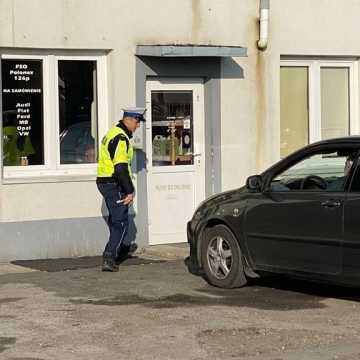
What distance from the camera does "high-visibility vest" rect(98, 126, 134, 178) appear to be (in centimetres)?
1045

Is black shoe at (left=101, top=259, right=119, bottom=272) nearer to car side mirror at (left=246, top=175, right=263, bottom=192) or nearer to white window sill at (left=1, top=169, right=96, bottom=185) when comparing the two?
white window sill at (left=1, top=169, right=96, bottom=185)

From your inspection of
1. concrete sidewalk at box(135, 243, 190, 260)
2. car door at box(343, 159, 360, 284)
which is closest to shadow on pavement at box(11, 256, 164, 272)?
concrete sidewalk at box(135, 243, 190, 260)

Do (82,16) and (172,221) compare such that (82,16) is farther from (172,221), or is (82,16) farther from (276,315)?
(276,315)

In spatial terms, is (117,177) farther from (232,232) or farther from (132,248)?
(132,248)

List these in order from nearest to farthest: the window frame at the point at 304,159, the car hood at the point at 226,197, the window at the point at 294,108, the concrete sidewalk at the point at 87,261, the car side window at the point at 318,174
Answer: the window frame at the point at 304,159 → the car side window at the point at 318,174 → the car hood at the point at 226,197 → the concrete sidewalk at the point at 87,261 → the window at the point at 294,108

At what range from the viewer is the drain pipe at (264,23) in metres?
12.9

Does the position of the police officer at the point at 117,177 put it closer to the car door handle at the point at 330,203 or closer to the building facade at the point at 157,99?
the building facade at the point at 157,99

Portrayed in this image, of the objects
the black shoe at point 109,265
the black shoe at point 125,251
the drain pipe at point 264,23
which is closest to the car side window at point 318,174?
the black shoe at point 109,265

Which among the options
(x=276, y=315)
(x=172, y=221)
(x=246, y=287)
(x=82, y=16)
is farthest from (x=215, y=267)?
(x=82, y=16)

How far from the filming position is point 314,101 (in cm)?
1366

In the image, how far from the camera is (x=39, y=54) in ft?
38.5

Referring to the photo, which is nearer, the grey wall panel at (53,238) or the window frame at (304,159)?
the window frame at (304,159)

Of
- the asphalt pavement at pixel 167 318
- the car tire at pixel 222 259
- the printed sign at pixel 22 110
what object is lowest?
the asphalt pavement at pixel 167 318

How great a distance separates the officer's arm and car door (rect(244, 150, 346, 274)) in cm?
178
